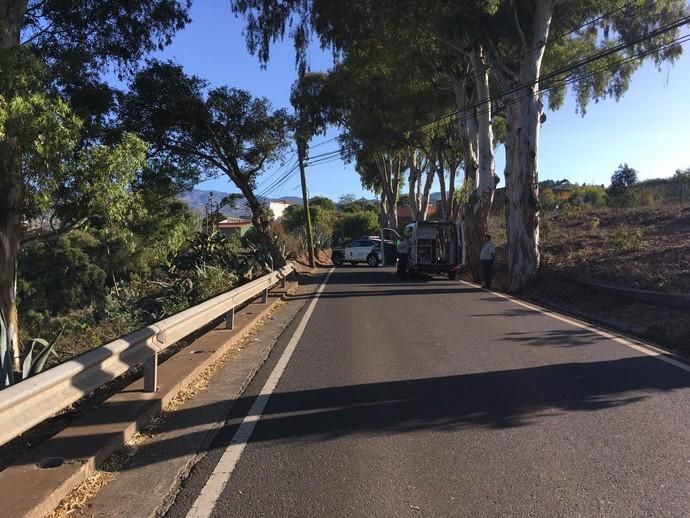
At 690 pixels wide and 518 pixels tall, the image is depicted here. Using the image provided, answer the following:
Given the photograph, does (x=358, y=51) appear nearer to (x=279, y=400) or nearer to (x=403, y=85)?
(x=403, y=85)

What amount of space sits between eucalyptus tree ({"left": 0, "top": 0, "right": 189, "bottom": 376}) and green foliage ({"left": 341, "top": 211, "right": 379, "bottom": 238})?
62603 millimetres

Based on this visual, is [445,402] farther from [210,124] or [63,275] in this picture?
[63,275]

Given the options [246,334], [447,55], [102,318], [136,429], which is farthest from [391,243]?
[136,429]

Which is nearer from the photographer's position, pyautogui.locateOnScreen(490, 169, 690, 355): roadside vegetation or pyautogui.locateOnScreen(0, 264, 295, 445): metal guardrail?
pyautogui.locateOnScreen(0, 264, 295, 445): metal guardrail

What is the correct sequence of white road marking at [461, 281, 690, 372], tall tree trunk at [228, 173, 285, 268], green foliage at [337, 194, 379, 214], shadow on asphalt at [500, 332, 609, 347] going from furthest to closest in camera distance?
green foliage at [337, 194, 379, 214] → tall tree trunk at [228, 173, 285, 268] → shadow on asphalt at [500, 332, 609, 347] → white road marking at [461, 281, 690, 372]

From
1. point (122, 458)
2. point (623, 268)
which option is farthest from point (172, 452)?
point (623, 268)

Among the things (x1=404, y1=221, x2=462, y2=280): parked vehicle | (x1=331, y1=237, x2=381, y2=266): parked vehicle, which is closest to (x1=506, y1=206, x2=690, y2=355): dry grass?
(x1=404, y1=221, x2=462, y2=280): parked vehicle

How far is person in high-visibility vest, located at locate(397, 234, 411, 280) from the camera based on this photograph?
978 inches

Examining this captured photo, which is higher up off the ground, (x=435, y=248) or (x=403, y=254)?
(x=435, y=248)

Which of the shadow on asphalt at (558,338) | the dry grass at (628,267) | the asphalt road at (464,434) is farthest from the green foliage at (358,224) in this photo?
the asphalt road at (464,434)

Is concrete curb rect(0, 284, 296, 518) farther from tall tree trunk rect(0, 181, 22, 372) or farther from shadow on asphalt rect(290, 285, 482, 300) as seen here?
shadow on asphalt rect(290, 285, 482, 300)

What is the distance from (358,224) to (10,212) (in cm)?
6771

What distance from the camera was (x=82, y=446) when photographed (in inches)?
189

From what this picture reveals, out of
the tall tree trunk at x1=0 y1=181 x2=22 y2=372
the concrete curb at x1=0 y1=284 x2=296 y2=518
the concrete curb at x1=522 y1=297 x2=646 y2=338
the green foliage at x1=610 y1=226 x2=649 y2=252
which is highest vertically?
the tall tree trunk at x1=0 y1=181 x2=22 y2=372
